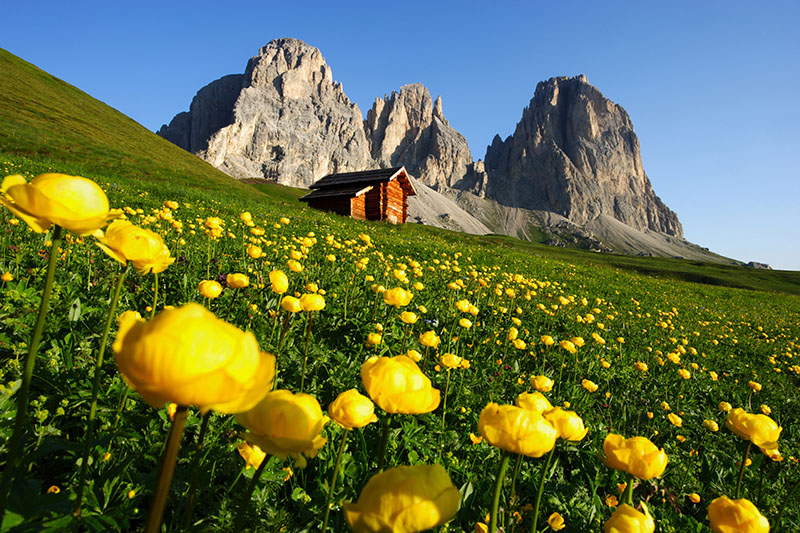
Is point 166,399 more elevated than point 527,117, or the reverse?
point 527,117

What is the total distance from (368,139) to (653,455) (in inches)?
6155

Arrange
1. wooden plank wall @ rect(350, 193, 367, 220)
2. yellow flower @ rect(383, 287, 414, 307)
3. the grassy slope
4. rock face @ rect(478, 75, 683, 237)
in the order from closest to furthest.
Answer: yellow flower @ rect(383, 287, 414, 307), the grassy slope, wooden plank wall @ rect(350, 193, 367, 220), rock face @ rect(478, 75, 683, 237)

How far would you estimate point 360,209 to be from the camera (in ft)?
81.3

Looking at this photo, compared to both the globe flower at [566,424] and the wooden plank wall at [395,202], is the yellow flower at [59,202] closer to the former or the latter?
the globe flower at [566,424]

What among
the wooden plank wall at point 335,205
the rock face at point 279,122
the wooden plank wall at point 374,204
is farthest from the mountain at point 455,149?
the wooden plank wall at point 335,205

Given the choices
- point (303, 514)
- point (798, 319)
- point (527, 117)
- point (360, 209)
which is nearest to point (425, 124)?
point (527, 117)

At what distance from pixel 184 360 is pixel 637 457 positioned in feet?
4.69

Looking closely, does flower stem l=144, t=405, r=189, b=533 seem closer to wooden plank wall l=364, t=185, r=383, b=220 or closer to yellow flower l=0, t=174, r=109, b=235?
yellow flower l=0, t=174, r=109, b=235

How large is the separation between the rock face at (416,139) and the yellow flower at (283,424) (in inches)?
5792

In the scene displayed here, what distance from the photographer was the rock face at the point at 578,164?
142 meters

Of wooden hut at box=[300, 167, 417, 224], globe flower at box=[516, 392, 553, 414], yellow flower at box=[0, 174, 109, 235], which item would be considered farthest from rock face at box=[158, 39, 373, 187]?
globe flower at box=[516, 392, 553, 414]

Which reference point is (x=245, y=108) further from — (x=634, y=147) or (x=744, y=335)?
(x=634, y=147)

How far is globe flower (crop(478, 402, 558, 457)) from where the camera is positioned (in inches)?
39.7

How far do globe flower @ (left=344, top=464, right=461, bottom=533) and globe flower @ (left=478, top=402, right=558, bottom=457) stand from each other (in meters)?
0.27
